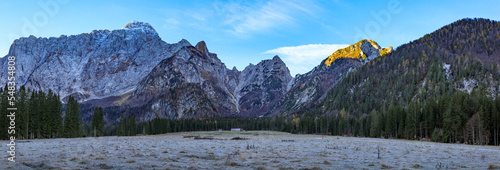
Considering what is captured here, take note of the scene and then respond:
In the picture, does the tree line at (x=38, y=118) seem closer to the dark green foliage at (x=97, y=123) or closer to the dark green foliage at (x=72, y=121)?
the dark green foliage at (x=72, y=121)

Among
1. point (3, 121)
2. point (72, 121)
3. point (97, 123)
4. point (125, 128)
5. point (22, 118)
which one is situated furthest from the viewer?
point (125, 128)

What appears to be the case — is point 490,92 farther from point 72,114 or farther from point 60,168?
point 60,168

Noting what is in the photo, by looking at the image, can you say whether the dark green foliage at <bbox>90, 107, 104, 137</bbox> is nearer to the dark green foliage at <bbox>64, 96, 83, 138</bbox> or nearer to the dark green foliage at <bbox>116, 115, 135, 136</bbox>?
the dark green foliage at <bbox>64, 96, 83, 138</bbox>

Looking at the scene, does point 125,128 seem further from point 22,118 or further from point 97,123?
point 22,118

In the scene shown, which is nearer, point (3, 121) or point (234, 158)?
point (234, 158)

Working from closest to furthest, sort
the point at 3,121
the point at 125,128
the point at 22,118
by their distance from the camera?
the point at 3,121 → the point at 22,118 → the point at 125,128

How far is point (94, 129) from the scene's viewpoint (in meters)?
142

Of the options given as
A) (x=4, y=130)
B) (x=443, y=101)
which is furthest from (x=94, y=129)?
(x=443, y=101)

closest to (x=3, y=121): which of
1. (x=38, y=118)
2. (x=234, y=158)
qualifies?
(x=38, y=118)

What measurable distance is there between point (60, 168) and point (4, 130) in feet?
267

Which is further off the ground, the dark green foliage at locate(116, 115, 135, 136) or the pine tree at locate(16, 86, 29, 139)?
the pine tree at locate(16, 86, 29, 139)

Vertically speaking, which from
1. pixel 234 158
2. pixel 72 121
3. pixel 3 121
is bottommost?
pixel 72 121

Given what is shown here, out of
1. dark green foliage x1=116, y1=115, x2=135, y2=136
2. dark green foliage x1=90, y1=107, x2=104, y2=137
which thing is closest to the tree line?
dark green foliage x1=90, y1=107, x2=104, y2=137

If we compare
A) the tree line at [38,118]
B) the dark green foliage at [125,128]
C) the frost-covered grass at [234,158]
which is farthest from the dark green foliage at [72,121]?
the frost-covered grass at [234,158]
